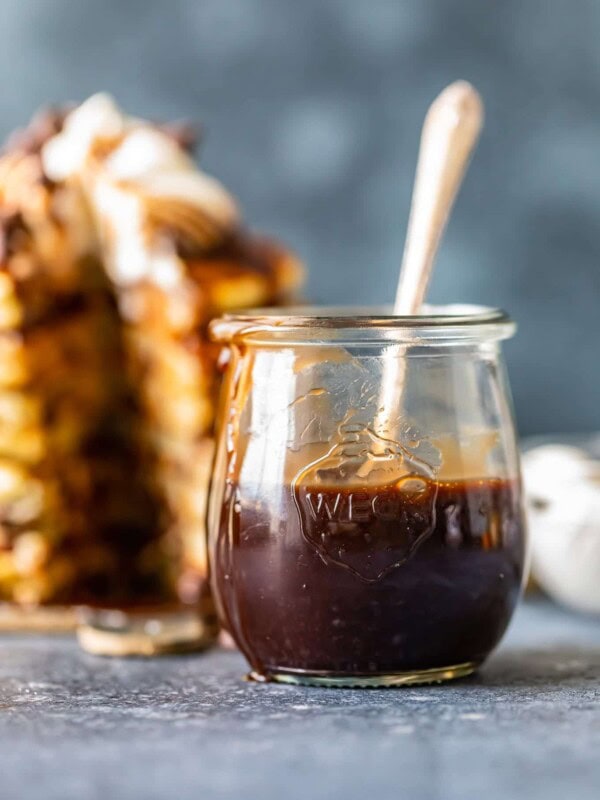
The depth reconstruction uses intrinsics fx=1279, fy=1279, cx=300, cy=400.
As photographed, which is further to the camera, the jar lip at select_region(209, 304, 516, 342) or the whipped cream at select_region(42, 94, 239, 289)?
the whipped cream at select_region(42, 94, 239, 289)

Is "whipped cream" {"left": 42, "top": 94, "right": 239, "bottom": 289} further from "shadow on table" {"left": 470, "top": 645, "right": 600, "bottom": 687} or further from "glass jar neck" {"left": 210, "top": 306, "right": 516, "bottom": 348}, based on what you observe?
"shadow on table" {"left": 470, "top": 645, "right": 600, "bottom": 687}

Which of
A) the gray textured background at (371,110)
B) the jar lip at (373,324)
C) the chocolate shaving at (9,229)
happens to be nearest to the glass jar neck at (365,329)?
the jar lip at (373,324)

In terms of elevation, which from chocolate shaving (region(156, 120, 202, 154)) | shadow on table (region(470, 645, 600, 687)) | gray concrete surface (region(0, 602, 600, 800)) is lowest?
shadow on table (region(470, 645, 600, 687))

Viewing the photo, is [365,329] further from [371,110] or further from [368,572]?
[371,110]

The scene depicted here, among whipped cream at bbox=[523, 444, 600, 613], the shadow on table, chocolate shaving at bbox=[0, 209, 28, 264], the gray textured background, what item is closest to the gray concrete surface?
the shadow on table

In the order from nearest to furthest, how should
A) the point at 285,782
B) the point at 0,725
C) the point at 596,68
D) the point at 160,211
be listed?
the point at 285,782, the point at 0,725, the point at 160,211, the point at 596,68

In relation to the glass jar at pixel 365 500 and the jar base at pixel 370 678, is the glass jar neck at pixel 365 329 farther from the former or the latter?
the jar base at pixel 370 678

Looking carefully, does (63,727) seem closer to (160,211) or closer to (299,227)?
(160,211)

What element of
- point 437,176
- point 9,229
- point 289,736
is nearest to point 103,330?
point 9,229

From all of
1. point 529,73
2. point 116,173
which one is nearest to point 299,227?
point 529,73
